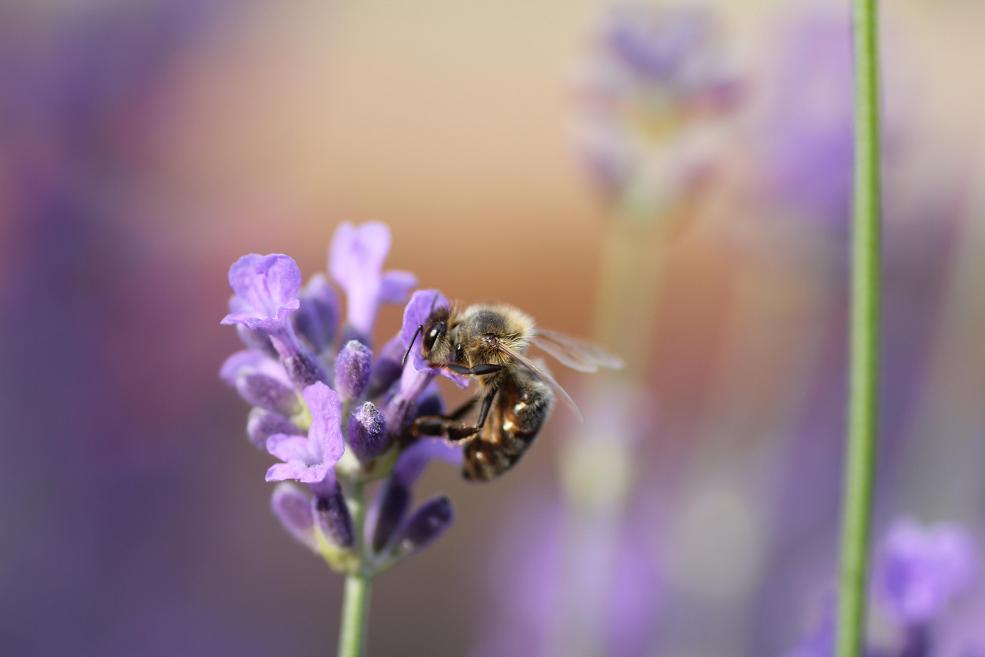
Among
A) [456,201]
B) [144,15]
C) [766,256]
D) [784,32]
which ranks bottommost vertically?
[766,256]

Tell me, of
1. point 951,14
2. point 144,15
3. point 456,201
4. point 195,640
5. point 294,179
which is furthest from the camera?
point 456,201

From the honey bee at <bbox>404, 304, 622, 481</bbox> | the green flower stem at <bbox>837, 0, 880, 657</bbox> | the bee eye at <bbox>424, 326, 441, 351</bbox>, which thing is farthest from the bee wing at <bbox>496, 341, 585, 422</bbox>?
the green flower stem at <bbox>837, 0, 880, 657</bbox>

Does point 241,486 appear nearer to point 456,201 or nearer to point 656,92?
point 656,92

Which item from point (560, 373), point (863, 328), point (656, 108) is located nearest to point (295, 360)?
point (863, 328)

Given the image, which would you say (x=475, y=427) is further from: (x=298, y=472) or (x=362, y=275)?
(x=298, y=472)

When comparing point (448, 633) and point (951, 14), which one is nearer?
point (951, 14)

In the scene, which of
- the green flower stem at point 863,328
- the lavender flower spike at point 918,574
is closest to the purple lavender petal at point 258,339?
the green flower stem at point 863,328

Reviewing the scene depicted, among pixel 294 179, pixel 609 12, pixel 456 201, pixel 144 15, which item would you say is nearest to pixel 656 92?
pixel 609 12
